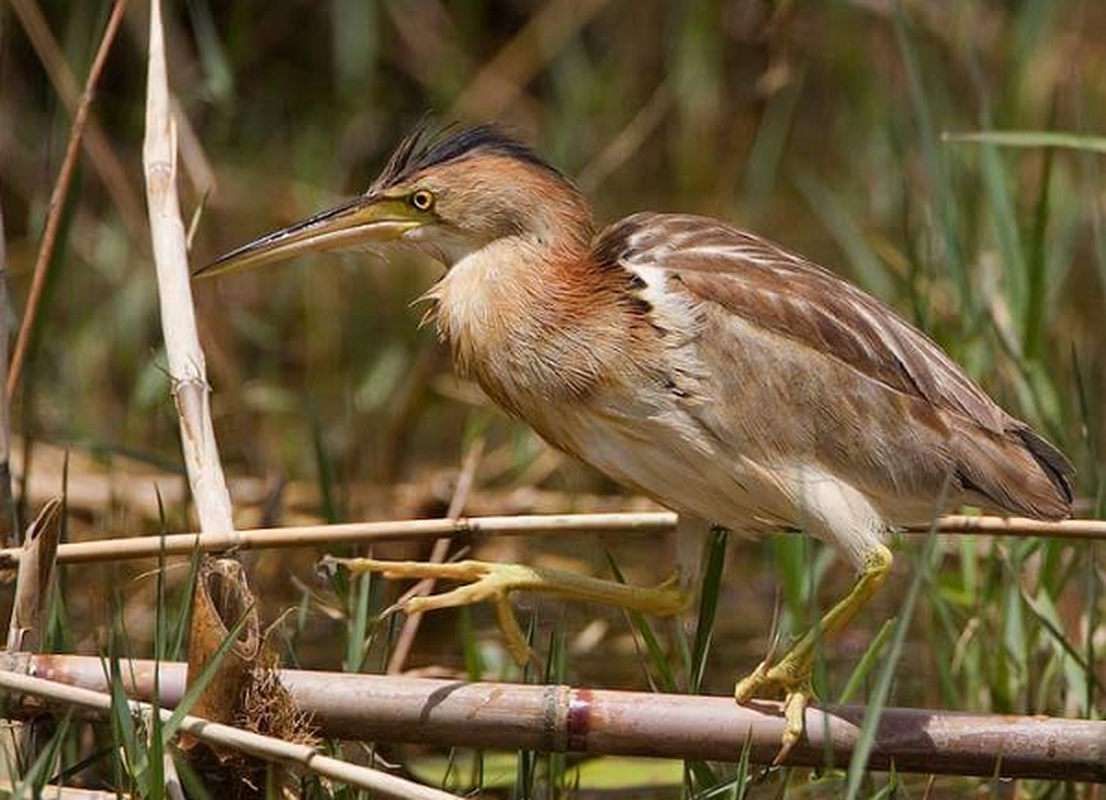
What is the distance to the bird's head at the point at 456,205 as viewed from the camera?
126 inches

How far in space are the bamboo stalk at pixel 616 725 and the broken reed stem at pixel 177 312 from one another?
248mm

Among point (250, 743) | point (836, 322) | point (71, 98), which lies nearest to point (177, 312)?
point (250, 743)

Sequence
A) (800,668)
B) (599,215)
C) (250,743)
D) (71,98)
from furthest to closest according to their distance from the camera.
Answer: (599,215)
(71,98)
(800,668)
(250,743)

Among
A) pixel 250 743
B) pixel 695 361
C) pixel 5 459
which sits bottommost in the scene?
pixel 250 743

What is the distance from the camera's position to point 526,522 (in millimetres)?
2926

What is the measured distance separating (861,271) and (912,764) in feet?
6.81

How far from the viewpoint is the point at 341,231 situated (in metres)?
3.19

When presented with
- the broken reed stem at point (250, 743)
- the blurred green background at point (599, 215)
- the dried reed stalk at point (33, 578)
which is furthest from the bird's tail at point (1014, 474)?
the dried reed stalk at point (33, 578)

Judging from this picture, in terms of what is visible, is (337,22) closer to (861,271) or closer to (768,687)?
(861,271)

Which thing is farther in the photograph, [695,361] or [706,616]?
[695,361]

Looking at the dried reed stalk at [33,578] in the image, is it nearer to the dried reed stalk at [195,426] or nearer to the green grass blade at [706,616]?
the dried reed stalk at [195,426]

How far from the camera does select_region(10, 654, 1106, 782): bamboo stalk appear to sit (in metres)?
2.64

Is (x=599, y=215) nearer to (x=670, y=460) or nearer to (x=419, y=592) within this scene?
(x=419, y=592)

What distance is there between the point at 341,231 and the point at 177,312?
A: 1.14 ft
